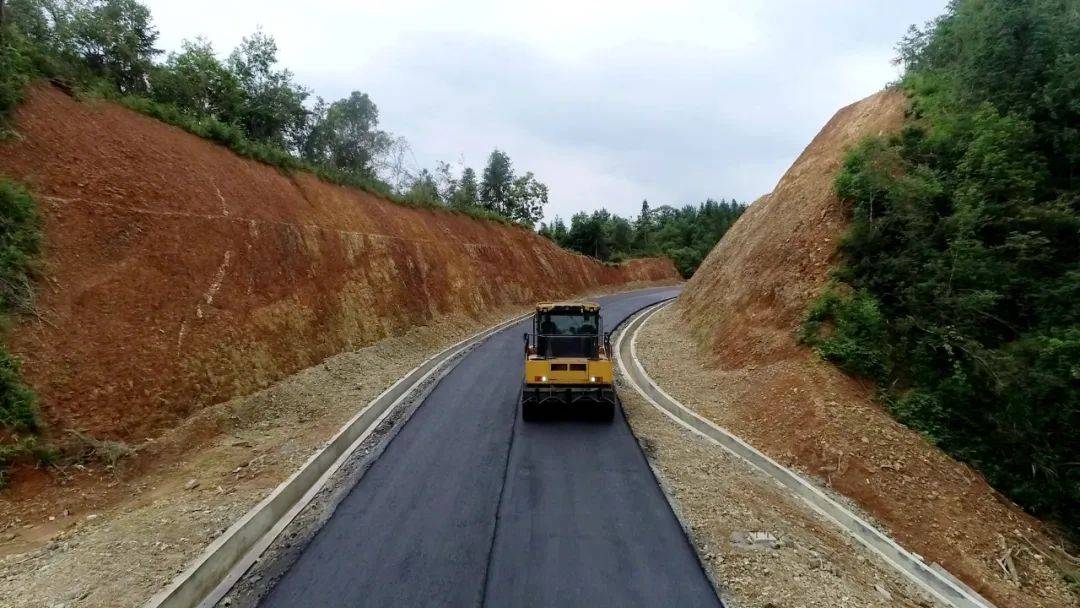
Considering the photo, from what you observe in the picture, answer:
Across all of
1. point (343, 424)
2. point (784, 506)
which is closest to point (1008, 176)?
point (784, 506)

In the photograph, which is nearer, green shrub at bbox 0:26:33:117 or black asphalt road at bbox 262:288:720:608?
black asphalt road at bbox 262:288:720:608

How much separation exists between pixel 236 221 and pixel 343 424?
9.08 m

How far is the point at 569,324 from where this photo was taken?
41.8ft

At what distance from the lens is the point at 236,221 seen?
16.0 metres

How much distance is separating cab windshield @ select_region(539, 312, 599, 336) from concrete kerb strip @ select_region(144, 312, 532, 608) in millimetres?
4590

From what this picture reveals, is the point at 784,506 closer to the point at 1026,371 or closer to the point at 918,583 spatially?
the point at 918,583

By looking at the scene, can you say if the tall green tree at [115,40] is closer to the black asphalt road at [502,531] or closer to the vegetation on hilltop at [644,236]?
the black asphalt road at [502,531]

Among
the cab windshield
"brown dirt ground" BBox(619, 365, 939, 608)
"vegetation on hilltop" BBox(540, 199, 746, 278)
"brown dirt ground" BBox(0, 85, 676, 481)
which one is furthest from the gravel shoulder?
"vegetation on hilltop" BBox(540, 199, 746, 278)

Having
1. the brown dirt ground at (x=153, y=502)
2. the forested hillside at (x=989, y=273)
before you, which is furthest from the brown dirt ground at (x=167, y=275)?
the forested hillside at (x=989, y=273)

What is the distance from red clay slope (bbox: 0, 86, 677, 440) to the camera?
9.51 meters

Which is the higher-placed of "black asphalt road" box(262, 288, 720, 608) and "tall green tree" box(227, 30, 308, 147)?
"tall green tree" box(227, 30, 308, 147)

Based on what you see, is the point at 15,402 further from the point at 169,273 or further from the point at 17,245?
the point at 169,273

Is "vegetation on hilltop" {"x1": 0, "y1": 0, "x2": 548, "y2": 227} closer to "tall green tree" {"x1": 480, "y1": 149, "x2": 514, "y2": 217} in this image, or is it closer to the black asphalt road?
the black asphalt road

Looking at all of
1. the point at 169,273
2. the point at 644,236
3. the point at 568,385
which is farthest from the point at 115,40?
the point at 644,236
